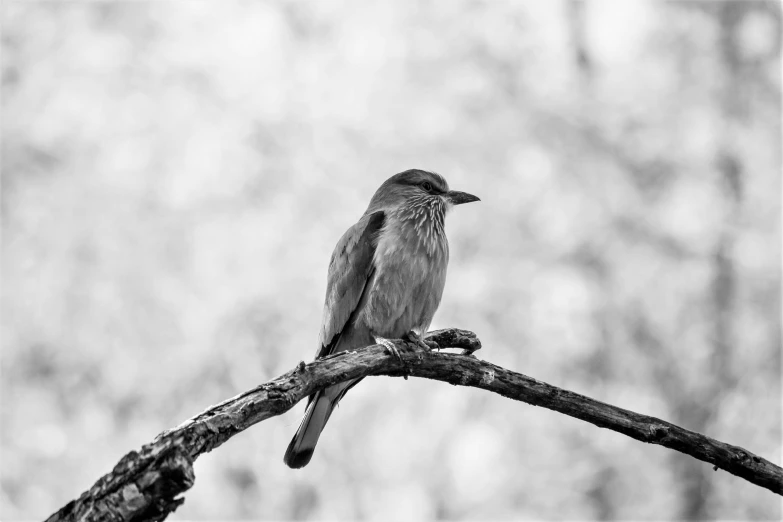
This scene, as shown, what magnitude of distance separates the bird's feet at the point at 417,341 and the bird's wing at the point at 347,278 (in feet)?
0.98

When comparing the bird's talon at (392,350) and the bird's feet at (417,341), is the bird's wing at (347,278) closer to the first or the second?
the bird's feet at (417,341)

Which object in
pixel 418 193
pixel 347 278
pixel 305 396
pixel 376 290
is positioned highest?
pixel 418 193

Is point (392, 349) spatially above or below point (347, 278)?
A: below

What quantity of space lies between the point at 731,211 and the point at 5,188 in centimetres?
641

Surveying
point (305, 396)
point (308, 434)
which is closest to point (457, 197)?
point (308, 434)

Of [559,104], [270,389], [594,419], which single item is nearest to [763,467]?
[594,419]

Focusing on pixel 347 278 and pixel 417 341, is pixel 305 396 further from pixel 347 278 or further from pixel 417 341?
pixel 347 278

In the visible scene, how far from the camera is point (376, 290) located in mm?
4043

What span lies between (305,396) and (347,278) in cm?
133

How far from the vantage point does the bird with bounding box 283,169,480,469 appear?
4027 millimetres

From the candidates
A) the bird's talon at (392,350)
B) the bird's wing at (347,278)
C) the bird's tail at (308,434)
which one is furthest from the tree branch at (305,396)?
Result: the bird's tail at (308,434)

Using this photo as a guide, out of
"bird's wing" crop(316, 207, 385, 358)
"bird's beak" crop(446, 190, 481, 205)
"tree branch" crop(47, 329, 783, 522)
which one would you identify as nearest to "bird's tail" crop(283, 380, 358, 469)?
"bird's wing" crop(316, 207, 385, 358)

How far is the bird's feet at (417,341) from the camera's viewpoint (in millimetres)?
3629

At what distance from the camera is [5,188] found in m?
6.92
